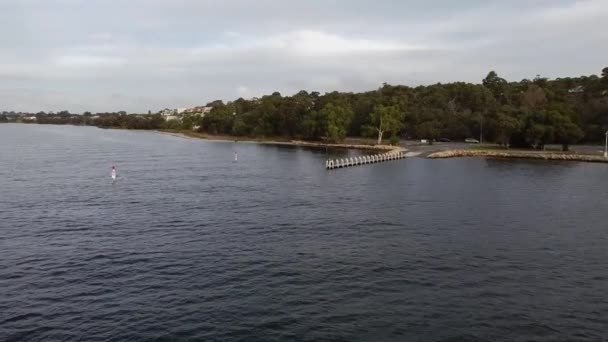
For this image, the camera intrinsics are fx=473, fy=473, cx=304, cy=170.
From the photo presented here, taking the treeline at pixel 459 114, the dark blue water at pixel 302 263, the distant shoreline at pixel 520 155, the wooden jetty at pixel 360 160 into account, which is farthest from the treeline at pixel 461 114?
the dark blue water at pixel 302 263

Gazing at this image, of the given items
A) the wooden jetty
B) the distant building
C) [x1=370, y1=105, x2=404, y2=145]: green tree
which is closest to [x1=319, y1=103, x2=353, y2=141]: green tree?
[x1=370, y1=105, x2=404, y2=145]: green tree

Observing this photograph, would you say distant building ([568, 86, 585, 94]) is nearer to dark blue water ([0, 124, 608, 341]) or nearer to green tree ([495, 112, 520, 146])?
green tree ([495, 112, 520, 146])

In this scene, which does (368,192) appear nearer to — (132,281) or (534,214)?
(534,214)

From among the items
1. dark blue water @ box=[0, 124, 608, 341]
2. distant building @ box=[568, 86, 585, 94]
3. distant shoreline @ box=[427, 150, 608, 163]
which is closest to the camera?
dark blue water @ box=[0, 124, 608, 341]

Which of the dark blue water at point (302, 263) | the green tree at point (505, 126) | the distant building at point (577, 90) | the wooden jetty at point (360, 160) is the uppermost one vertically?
the distant building at point (577, 90)

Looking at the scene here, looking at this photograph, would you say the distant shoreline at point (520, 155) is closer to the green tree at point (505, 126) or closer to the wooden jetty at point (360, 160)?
the wooden jetty at point (360, 160)

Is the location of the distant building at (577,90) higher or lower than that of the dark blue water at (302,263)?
higher

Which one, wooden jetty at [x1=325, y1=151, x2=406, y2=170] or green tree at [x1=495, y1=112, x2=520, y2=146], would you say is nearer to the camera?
wooden jetty at [x1=325, y1=151, x2=406, y2=170]
